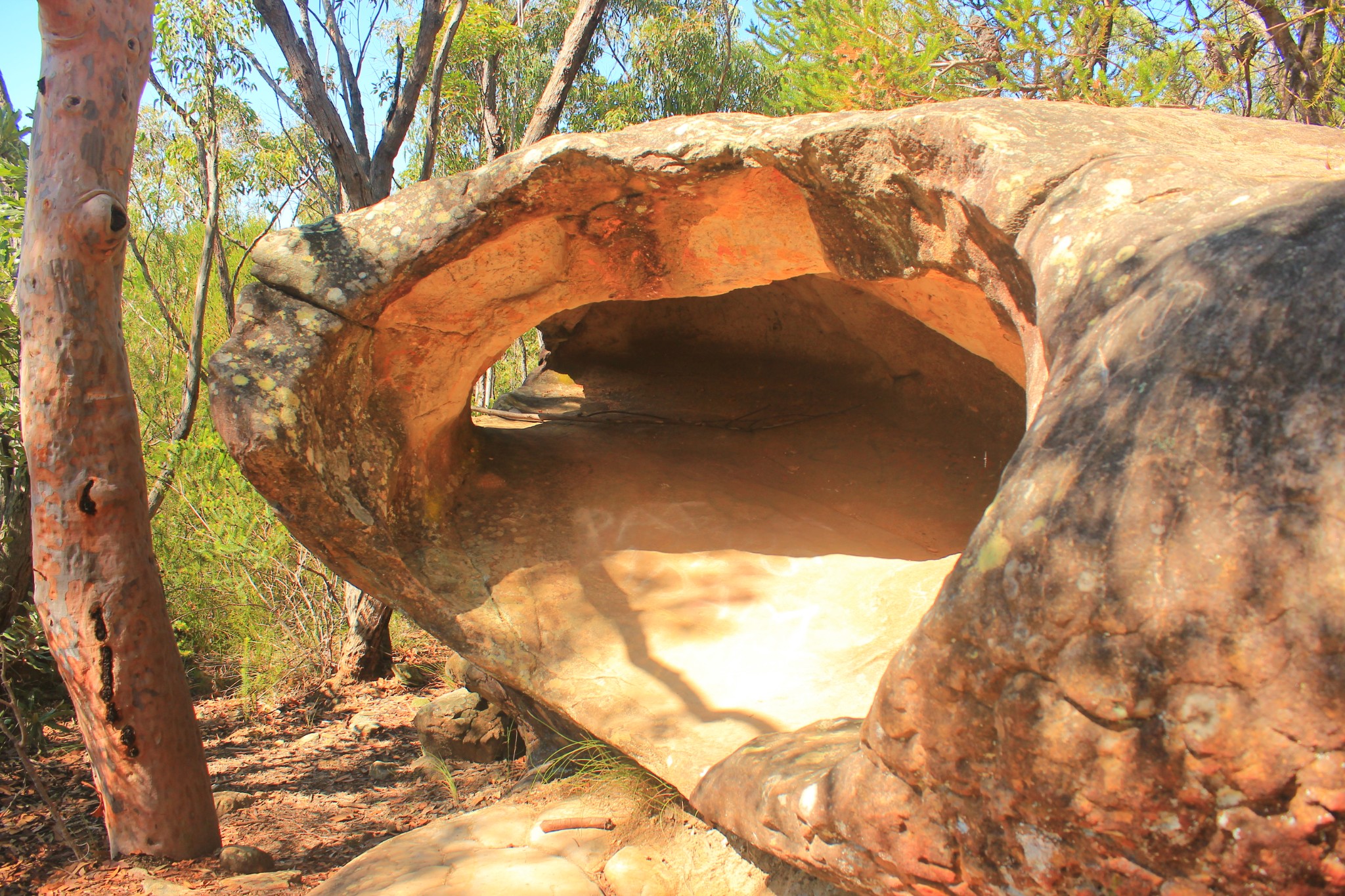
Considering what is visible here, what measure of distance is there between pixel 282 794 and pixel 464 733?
0.90 metres

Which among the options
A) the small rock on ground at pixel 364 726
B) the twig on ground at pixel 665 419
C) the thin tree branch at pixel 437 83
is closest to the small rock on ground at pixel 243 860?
the small rock on ground at pixel 364 726

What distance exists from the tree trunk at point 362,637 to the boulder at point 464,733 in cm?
124

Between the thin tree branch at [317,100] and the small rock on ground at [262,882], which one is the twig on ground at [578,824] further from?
the thin tree branch at [317,100]

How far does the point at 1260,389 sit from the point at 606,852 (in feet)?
7.93

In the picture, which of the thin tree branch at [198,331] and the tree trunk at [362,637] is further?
the tree trunk at [362,637]

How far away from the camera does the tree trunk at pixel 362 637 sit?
6008 mm

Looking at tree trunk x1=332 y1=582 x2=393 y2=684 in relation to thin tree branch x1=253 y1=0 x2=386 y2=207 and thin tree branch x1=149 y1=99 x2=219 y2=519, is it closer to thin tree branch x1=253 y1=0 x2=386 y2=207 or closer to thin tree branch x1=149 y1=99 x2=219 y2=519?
thin tree branch x1=149 y1=99 x2=219 y2=519

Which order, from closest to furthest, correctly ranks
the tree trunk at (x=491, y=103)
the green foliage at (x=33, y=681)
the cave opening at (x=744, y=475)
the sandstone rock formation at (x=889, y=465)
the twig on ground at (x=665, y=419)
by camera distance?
the sandstone rock formation at (x=889, y=465) < the cave opening at (x=744, y=475) < the green foliage at (x=33, y=681) < the twig on ground at (x=665, y=419) < the tree trunk at (x=491, y=103)

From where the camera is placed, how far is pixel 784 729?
9.52ft

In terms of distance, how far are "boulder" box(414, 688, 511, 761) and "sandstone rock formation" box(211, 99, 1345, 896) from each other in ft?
4.68

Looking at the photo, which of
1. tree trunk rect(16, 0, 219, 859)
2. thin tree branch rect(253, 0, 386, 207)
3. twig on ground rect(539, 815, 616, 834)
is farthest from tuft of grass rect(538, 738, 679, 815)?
thin tree branch rect(253, 0, 386, 207)

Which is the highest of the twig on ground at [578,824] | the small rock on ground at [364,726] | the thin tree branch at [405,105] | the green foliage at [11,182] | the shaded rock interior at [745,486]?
the thin tree branch at [405,105]

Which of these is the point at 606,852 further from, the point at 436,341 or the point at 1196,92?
the point at 1196,92

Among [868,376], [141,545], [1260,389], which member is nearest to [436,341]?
[141,545]
